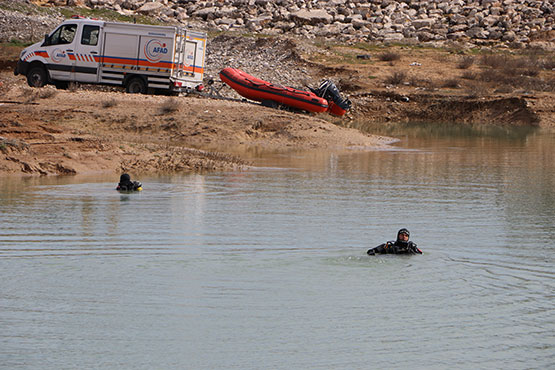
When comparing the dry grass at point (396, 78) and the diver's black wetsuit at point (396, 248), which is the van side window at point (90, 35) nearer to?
the dry grass at point (396, 78)

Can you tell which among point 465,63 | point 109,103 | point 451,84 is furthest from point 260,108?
point 465,63

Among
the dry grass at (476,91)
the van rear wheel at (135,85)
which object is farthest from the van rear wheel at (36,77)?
the dry grass at (476,91)

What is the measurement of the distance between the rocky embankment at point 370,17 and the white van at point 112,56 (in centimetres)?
2705

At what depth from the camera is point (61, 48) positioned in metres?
32.5

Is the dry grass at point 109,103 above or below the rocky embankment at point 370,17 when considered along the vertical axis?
below

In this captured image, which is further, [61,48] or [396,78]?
[396,78]

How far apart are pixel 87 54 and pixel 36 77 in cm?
226

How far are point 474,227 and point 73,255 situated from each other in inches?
269

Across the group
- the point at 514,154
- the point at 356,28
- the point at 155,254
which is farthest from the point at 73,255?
the point at 356,28

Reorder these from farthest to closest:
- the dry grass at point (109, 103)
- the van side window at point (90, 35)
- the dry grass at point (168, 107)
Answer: the van side window at point (90, 35), the dry grass at point (168, 107), the dry grass at point (109, 103)

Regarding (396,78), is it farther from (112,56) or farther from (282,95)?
(112,56)

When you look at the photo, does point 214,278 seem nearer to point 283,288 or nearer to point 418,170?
point 283,288

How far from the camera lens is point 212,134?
96.4 ft

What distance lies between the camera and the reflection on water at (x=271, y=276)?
8.95m
